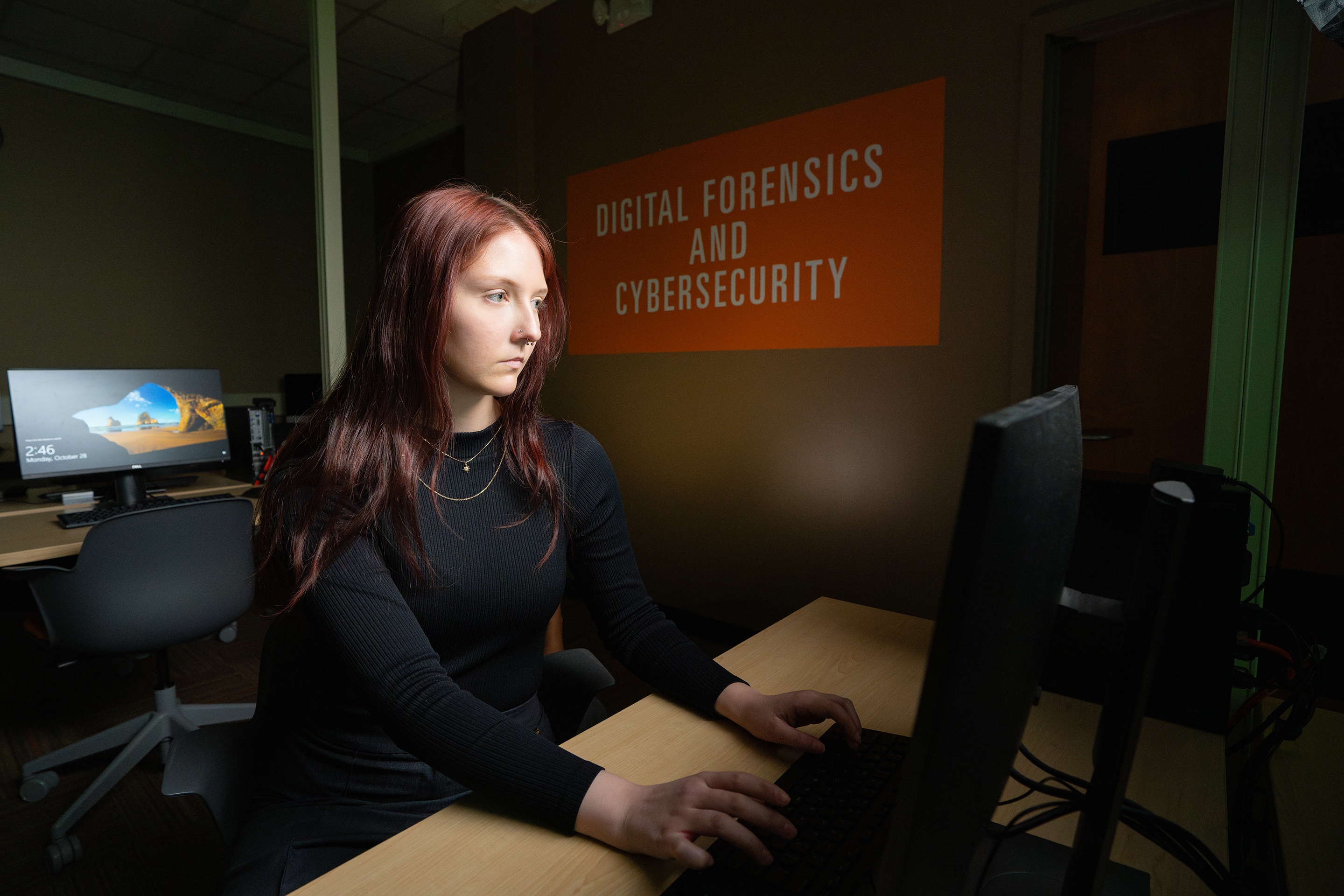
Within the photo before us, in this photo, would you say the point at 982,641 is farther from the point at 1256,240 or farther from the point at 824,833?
the point at 1256,240

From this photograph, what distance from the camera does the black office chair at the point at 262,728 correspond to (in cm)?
93

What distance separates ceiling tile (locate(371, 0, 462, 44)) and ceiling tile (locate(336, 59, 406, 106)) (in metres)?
0.58

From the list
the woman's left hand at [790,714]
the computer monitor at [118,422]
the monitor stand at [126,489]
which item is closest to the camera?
the woman's left hand at [790,714]

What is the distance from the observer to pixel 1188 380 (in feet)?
6.59

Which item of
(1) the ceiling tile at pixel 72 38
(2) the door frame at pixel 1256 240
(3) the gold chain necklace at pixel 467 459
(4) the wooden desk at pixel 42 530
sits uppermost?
(1) the ceiling tile at pixel 72 38

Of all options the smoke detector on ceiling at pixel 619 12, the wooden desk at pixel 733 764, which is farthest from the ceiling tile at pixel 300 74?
the wooden desk at pixel 733 764

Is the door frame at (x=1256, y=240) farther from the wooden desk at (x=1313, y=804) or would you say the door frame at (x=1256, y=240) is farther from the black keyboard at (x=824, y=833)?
the black keyboard at (x=824, y=833)

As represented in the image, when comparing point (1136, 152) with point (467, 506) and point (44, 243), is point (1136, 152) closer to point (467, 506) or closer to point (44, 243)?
point (467, 506)

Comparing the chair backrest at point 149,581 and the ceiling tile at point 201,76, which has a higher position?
the ceiling tile at point 201,76

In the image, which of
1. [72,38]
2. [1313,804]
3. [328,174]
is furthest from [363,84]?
[1313,804]

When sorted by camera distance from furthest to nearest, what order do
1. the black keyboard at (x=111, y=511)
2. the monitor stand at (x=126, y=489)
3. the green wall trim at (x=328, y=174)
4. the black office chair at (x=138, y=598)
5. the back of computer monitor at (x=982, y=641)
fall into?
the green wall trim at (x=328, y=174) < the monitor stand at (x=126, y=489) < the black keyboard at (x=111, y=511) < the black office chair at (x=138, y=598) < the back of computer monitor at (x=982, y=641)

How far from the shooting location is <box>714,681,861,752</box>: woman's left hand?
2.71ft

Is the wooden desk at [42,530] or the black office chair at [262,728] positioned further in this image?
the wooden desk at [42,530]

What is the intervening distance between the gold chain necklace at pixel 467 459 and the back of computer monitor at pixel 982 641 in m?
0.83
